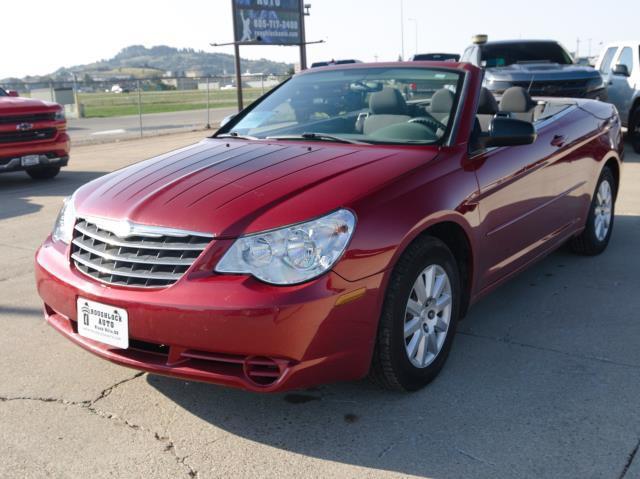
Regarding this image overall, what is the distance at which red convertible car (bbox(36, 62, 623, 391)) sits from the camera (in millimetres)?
A: 2924

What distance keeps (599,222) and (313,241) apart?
3.66 m

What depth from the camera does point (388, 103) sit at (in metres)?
4.35

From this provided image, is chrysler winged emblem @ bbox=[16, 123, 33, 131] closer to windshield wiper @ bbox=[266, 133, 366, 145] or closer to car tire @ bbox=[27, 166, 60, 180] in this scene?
car tire @ bbox=[27, 166, 60, 180]

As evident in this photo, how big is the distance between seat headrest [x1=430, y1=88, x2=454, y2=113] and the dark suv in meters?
6.22

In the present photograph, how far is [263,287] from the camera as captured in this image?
2889mm

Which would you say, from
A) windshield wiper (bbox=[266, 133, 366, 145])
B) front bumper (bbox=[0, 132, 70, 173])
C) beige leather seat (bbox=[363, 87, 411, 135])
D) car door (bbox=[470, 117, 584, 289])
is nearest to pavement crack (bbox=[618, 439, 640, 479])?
car door (bbox=[470, 117, 584, 289])

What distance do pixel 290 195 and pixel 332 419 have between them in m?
1.03

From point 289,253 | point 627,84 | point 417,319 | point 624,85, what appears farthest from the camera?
point 624,85

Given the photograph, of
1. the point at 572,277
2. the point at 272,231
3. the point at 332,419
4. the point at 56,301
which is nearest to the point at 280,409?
the point at 332,419

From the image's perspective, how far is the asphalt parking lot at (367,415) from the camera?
2.90 meters

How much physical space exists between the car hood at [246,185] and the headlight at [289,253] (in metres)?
0.04

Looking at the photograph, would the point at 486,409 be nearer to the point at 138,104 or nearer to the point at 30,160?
the point at 30,160

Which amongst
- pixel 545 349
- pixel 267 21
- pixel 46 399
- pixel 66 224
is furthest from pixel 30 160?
pixel 267 21

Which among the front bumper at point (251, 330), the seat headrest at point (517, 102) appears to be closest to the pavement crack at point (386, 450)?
the front bumper at point (251, 330)
